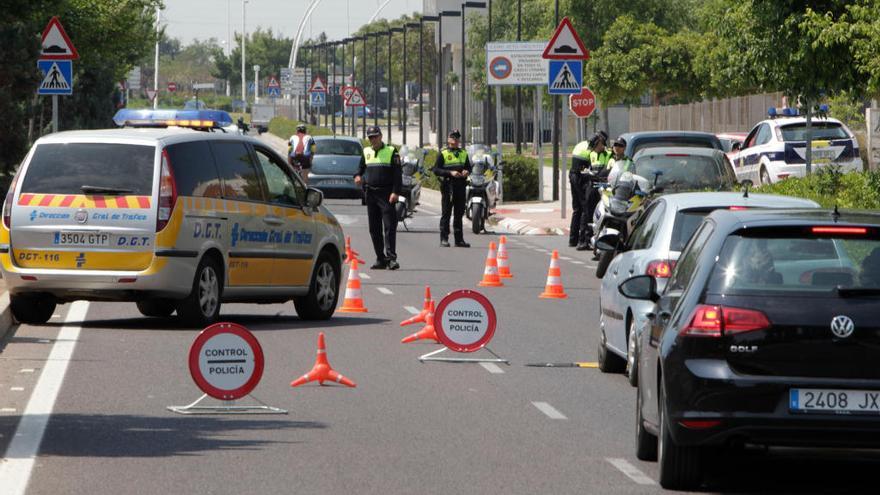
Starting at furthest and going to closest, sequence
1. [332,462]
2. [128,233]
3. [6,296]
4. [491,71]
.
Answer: [491,71], [6,296], [128,233], [332,462]

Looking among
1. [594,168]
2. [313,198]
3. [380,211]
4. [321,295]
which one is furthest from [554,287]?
[594,168]

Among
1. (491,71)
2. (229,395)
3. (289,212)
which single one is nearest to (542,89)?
(491,71)

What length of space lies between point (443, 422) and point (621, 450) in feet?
4.71

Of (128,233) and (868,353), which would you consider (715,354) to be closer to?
(868,353)

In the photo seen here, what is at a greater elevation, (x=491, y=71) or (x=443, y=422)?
(x=491, y=71)

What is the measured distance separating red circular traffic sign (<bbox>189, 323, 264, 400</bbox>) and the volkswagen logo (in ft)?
13.8

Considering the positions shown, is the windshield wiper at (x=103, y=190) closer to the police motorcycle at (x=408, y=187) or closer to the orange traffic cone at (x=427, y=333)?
the orange traffic cone at (x=427, y=333)

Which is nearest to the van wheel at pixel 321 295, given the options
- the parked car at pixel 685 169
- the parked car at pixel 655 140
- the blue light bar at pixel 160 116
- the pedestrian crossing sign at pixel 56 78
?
the parked car at pixel 685 169

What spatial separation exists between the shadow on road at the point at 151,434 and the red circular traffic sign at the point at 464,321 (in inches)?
132

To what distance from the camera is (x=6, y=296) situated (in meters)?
18.4

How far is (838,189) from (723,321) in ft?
47.6

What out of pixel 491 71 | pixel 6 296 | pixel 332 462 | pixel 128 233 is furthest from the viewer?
pixel 491 71

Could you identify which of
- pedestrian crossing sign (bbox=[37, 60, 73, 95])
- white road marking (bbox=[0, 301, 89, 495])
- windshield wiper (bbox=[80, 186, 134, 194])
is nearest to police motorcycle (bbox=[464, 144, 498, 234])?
pedestrian crossing sign (bbox=[37, 60, 73, 95])

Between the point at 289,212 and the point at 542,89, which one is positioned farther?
the point at 542,89
